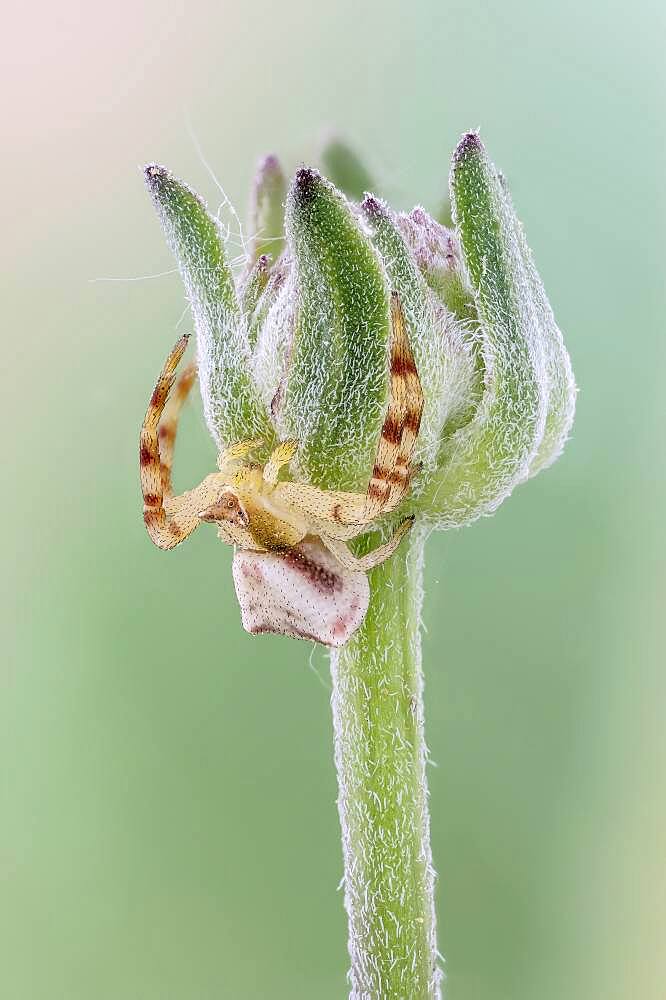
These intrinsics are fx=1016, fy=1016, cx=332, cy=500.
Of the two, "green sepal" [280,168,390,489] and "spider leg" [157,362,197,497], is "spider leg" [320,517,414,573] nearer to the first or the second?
"green sepal" [280,168,390,489]

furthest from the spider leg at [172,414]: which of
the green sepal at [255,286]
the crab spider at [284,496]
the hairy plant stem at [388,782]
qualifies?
the hairy plant stem at [388,782]

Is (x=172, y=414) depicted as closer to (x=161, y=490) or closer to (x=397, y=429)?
(x=161, y=490)

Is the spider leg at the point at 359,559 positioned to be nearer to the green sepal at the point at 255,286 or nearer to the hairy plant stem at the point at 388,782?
the hairy plant stem at the point at 388,782

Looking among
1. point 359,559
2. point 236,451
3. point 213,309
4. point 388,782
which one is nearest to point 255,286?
point 213,309

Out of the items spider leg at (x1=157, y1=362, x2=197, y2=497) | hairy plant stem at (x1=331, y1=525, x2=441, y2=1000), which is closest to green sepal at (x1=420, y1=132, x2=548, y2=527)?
hairy plant stem at (x1=331, y1=525, x2=441, y2=1000)

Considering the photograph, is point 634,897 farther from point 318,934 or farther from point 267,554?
point 267,554

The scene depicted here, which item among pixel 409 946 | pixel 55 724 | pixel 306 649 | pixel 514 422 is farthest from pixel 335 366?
pixel 55 724
